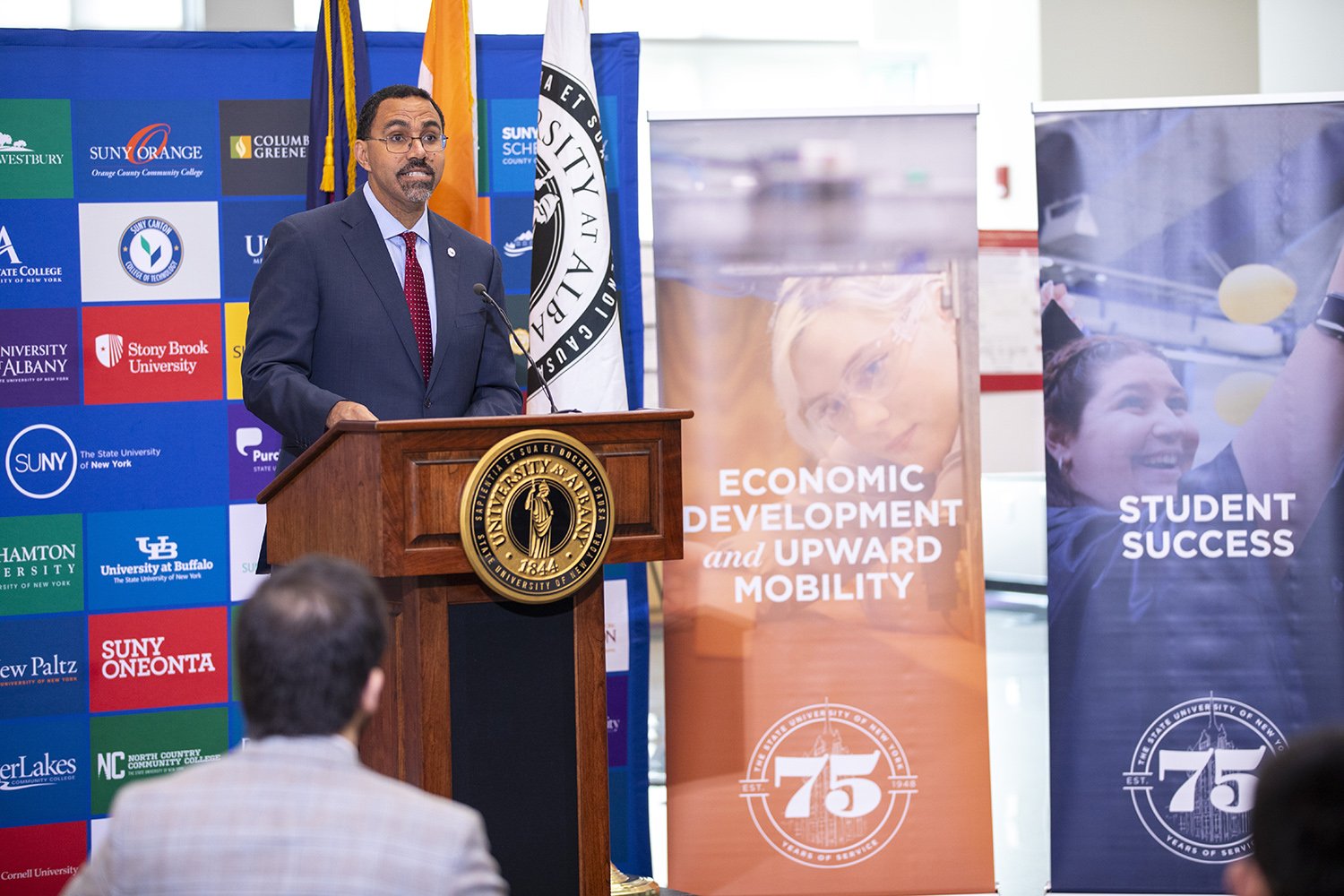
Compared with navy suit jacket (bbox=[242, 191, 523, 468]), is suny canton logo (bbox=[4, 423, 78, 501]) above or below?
below

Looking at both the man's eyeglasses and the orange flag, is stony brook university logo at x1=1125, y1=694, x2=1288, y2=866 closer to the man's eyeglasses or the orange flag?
the orange flag

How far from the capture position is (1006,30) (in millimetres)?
8492

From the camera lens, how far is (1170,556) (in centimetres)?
399

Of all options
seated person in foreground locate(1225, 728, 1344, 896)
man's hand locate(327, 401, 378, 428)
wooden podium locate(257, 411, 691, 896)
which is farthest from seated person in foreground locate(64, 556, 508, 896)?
man's hand locate(327, 401, 378, 428)

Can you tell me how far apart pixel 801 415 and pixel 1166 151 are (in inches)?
49.2

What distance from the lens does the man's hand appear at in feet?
7.84

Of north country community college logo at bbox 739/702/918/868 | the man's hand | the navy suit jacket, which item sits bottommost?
north country community college logo at bbox 739/702/918/868

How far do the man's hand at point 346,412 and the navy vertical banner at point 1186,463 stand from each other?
223 centimetres

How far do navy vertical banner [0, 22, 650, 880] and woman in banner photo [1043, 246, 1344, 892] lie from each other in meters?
1.23

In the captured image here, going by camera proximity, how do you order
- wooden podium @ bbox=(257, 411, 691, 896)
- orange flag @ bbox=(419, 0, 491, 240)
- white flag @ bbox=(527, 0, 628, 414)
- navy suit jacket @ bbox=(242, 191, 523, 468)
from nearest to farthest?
wooden podium @ bbox=(257, 411, 691, 896), navy suit jacket @ bbox=(242, 191, 523, 468), white flag @ bbox=(527, 0, 628, 414), orange flag @ bbox=(419, 0, 491, 240)

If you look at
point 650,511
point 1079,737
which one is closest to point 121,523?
point 650,511

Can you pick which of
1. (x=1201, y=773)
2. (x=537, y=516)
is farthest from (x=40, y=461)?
(x=1201, y=773)

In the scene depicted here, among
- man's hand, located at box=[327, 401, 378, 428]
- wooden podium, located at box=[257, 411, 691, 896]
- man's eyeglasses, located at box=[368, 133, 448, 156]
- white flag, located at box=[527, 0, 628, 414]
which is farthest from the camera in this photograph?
white flag, located at box=[527, 0, 628, 414]

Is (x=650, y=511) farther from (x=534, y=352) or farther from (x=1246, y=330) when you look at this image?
(x=1246, y=330)
